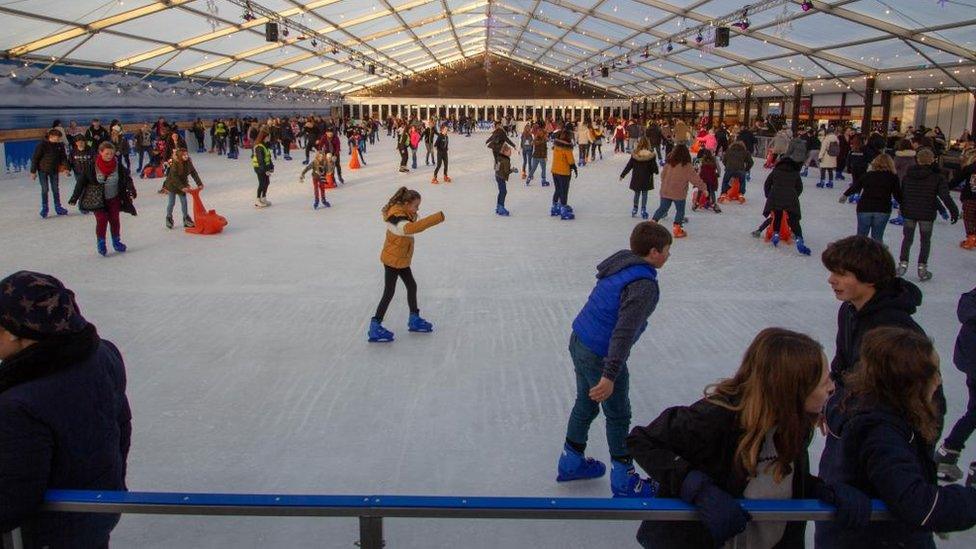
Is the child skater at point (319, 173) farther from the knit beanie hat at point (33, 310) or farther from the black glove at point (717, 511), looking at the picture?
the black glove at point (717, 511)

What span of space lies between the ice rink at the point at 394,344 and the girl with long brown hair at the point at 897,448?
0.97 m

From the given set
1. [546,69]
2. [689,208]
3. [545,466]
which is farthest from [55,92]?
[546,69]

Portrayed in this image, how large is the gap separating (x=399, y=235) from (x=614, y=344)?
204cm

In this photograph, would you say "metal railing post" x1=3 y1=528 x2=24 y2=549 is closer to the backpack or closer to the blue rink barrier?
the blue rink barrier

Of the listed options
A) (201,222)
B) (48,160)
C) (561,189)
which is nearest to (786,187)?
(561,189)

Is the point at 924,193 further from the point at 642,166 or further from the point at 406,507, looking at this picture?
the point at 406,507

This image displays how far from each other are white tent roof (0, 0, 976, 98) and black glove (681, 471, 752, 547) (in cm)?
1359

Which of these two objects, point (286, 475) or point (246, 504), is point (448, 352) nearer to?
point (286, 475)

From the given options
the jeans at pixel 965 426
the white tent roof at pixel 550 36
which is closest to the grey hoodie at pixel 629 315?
→ the jeans at pixel 965 426

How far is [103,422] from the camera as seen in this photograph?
1.41 meters

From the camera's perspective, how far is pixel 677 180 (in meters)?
7.37

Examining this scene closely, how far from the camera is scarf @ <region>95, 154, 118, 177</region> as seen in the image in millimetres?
6156

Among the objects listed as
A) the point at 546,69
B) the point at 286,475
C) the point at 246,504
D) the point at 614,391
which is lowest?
the point at 286,475

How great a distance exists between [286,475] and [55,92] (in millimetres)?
16509
